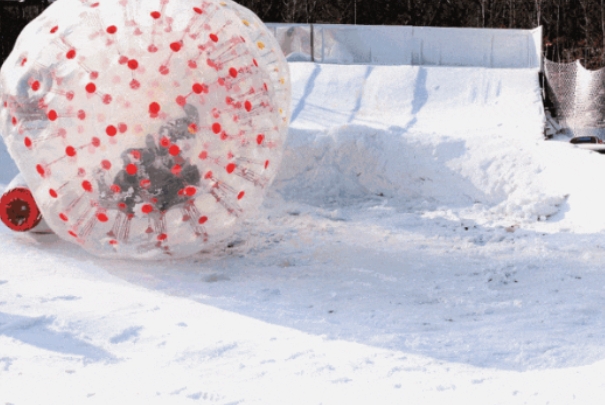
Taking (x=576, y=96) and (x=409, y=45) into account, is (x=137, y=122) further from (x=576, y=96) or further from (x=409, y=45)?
(x=576, y=96)

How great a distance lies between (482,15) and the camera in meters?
27.0

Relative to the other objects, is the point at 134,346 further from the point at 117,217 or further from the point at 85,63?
the point at 85,63

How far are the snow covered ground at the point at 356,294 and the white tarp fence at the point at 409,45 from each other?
6.36 m


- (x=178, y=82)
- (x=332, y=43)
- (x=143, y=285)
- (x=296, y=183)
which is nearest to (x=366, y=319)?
(x=143, y=285)

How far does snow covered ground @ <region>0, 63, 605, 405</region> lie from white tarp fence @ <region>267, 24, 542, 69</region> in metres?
6.36

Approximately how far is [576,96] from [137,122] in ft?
41.2

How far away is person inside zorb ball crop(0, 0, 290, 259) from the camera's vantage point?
12.2ft

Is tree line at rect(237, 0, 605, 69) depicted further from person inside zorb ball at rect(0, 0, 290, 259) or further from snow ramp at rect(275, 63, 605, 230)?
person inside zorb ball at rect(0, 0, 290, 259)

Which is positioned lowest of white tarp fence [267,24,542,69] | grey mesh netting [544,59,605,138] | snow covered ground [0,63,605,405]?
grey mesh netting [544,59,605,138]

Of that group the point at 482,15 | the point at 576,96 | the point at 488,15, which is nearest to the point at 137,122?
the point at 576,96

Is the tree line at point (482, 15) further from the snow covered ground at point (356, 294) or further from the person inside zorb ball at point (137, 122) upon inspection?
the person inside zorb ball at point (137, 122)

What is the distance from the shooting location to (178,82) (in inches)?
148

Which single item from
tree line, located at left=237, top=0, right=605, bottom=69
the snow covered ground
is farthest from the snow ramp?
tree line, located at left=237, top=0, right=605, bottom=69

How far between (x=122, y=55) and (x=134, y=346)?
1.63 metres
